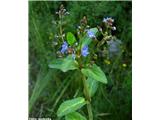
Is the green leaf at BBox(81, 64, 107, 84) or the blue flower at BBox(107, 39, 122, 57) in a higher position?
the blue flower at BBox(107, 39, 122, 57)

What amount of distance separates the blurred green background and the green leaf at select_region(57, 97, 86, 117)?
4cm

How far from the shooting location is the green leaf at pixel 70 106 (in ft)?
9.89

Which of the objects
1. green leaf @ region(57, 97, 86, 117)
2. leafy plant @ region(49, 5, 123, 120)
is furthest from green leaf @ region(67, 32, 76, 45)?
green leaf @ region(57, 97, 86, 117)

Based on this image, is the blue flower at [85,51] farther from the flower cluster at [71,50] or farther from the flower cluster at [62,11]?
the flower cluster at [62,11]

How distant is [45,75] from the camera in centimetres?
311

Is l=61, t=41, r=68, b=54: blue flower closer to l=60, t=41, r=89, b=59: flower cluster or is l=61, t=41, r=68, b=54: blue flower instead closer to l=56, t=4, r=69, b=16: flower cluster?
l=60, t=41, r=89, b=59: flower cluster

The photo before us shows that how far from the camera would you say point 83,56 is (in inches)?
118

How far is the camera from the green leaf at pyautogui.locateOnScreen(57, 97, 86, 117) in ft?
9.89

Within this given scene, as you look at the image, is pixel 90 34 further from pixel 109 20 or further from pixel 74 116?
pixel 74 116

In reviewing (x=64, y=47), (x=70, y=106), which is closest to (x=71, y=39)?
(x=64, y=47)

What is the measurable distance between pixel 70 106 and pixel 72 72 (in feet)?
0.46

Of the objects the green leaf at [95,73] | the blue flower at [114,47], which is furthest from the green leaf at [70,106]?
the blue flower at [114,47]
